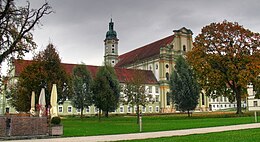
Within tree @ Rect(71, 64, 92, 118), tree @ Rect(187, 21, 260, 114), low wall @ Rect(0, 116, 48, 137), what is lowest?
low wall @ Rect(0, 116, 48, 137)

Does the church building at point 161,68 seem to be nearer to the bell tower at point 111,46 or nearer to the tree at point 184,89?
the bell tower at point 111,46

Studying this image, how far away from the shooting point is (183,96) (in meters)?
42.5

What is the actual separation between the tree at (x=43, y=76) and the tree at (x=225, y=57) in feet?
56.9

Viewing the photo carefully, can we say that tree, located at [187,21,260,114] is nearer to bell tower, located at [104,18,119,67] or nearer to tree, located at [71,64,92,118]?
tree, located at [71,64,92,118]

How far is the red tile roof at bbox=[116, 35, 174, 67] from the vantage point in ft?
281

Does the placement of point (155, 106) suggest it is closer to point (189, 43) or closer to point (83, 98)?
point (189, 43)

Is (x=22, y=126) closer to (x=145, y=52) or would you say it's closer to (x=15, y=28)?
(x=15, y=28)

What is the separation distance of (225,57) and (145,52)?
53376 millimetres

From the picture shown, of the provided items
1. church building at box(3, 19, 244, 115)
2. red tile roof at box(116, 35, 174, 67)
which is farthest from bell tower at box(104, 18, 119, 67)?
church building at box(3, 19, 244, 115)

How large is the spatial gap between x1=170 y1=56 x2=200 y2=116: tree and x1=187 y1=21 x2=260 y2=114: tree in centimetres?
235

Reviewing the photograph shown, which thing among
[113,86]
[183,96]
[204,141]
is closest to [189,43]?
[113,86]

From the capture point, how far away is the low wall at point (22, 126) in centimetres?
1569

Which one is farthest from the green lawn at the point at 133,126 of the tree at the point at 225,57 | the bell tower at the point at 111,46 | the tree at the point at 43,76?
the bell tower at the point at 111,46

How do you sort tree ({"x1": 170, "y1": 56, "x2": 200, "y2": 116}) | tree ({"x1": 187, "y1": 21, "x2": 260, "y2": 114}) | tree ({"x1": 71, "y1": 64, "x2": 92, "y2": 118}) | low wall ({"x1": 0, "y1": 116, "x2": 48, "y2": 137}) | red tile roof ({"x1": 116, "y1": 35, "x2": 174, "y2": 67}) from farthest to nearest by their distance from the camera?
red tile roof ({"x1": 116, "y1": 35, "x2": 174, "y2": 67}), tree ({"x1": 71, "y1": 64, "x2": 92, "y2": 118}), tree ({"x1": 170, "y1": 56, "x2": 200, "y2": 116}), tree ({"x1": 187, "y1": 21, "x2": 260, "y2": 114}), low wall ({"x1": 0, "y1": 116, "x2": 48, "y2": 137})
